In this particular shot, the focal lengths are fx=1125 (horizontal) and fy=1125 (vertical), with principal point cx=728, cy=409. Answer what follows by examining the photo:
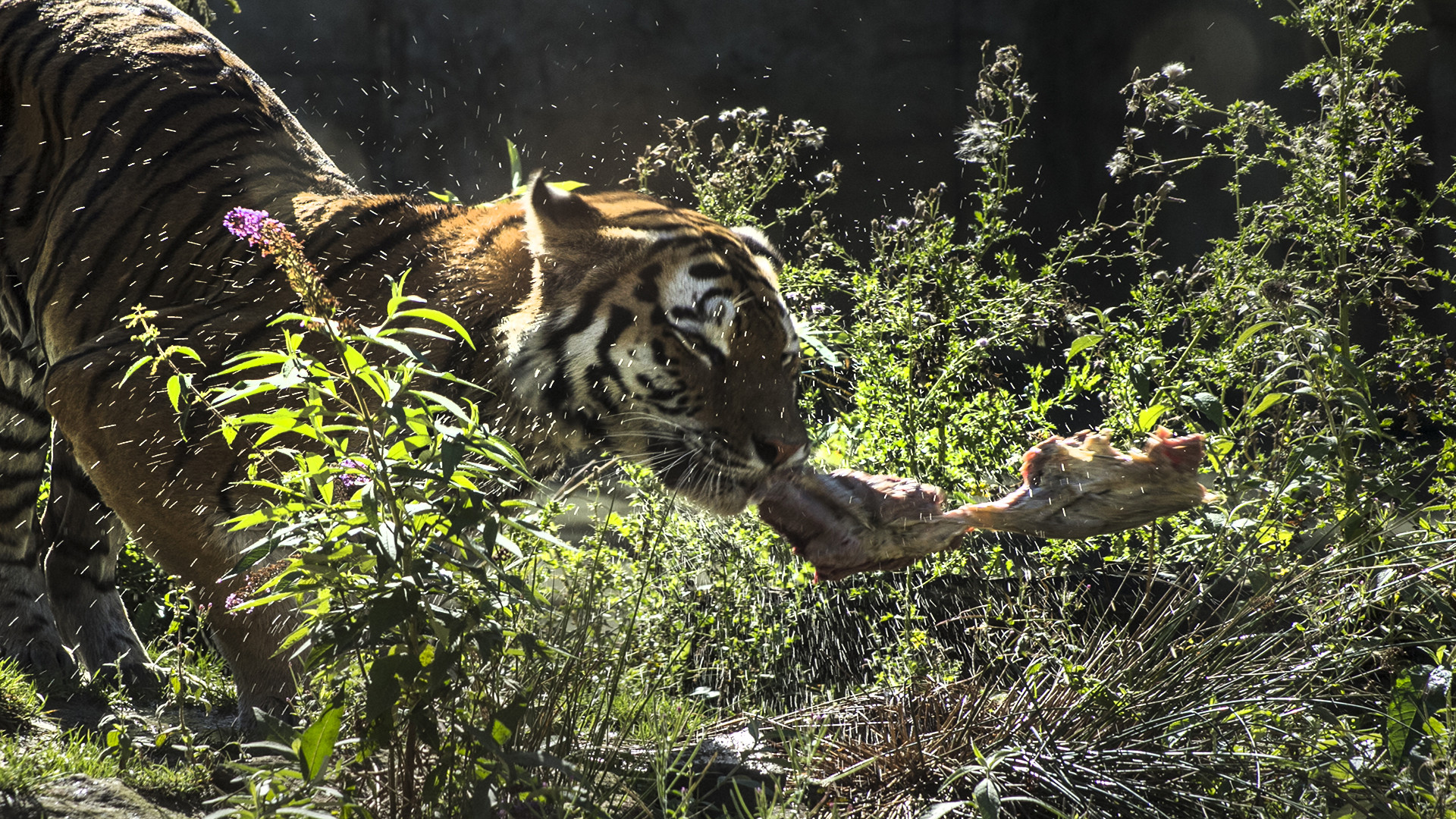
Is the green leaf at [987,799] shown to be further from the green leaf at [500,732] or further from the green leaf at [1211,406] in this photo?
the green leaf at [1211,406]

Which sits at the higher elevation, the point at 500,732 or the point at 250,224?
the point at 250,224

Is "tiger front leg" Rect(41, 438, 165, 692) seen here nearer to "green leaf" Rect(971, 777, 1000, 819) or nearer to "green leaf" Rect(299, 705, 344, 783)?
"green leaf" Rect(299, 705, 344, 783)

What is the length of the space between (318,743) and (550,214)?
4.85 feet

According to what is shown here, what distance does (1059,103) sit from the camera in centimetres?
1058

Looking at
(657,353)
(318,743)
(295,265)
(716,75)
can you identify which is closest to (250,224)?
(295,265)

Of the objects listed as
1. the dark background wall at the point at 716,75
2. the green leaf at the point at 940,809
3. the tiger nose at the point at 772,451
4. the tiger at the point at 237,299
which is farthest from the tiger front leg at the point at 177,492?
the dark background wall at the point at 716,75

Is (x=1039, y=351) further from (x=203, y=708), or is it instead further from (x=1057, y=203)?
(x=203, y=708)

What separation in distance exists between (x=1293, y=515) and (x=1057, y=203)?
8.42 meters

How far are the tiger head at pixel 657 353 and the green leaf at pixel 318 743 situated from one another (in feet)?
3.91

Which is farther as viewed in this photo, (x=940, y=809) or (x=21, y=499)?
(x=21, y=499)

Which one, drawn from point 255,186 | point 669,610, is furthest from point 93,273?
point 669,610

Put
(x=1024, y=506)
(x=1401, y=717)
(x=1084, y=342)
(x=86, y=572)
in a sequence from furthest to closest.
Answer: (x=86, y=572), (x=1084, y=342), (x=1024, y=506), (x=1401, y=717)

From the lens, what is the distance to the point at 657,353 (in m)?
2.71

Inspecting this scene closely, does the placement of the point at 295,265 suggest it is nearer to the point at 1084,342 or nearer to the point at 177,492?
the point at 177,492
